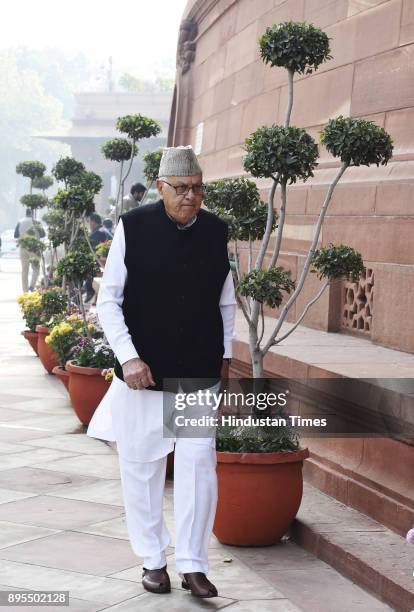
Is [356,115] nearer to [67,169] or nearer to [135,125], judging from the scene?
[135,125]

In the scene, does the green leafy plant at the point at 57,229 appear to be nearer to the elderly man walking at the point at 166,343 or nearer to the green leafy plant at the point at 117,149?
the green leafy plant at the point at 117,149

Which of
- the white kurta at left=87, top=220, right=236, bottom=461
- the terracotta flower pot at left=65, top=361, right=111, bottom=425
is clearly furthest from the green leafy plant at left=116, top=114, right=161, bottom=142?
the white kurta at left=87, top=220, right=236, bottom=461

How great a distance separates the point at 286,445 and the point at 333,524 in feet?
1.43

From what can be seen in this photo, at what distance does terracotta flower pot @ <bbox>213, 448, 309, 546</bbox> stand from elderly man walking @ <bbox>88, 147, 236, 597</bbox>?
2.08 ft

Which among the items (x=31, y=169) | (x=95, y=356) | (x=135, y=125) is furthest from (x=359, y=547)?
(x=31, y=169)

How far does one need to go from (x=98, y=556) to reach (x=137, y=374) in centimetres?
114

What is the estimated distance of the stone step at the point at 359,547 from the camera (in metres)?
4.89

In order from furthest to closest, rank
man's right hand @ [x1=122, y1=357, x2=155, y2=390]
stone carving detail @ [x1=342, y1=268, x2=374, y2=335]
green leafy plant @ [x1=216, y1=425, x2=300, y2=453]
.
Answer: stone carving detail @ [x1=342, y1=268, x2=374, y2=335]
green leafy plant @ [x1=216, y1=425, x2=300, y2=453]
man's right hand @ [x1=122, y1=357, x2=155, y2=390]

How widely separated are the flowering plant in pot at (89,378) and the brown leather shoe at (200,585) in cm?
425

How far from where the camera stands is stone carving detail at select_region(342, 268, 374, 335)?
7.96 meters

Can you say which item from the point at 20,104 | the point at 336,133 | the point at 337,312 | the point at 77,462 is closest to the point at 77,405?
the point at 77,462

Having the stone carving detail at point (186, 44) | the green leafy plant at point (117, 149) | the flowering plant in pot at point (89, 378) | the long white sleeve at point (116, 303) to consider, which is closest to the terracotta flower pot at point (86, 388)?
the flowering plant in pot at point (89, 378)

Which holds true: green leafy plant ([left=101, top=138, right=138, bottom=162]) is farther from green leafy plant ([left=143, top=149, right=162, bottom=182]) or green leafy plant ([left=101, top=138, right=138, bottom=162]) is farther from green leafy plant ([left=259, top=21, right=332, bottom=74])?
green leafy plant ([left=259, top=21, right=332, bottom=74])

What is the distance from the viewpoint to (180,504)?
16.2 feet
